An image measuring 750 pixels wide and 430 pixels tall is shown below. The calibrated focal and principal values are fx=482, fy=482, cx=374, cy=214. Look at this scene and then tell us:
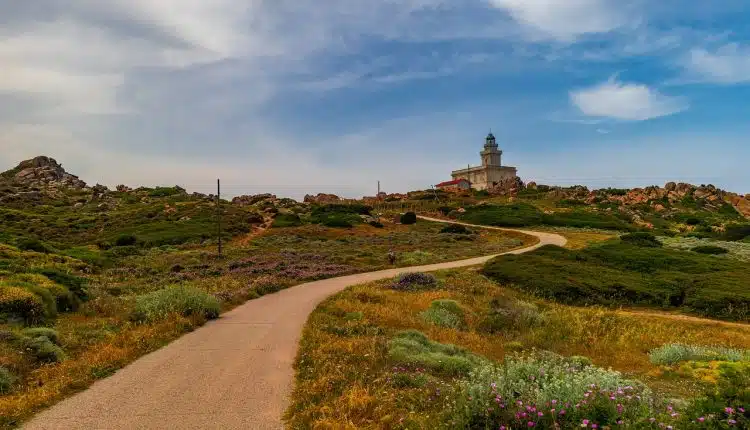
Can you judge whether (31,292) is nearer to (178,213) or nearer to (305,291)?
(305,291)

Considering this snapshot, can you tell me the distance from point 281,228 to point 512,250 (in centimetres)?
2844

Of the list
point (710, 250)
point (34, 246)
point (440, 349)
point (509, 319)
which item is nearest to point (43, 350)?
point (440, 349)

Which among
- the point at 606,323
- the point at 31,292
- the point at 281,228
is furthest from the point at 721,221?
the point at 31,292

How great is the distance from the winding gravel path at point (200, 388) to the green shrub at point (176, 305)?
1206 mm

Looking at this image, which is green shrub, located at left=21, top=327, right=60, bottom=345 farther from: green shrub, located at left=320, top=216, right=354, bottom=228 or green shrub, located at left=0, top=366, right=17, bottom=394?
green shrub, located at left=320, top=216, right=354, bottom=228

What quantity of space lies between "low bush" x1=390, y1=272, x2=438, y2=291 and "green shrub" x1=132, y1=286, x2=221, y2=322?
916 cm

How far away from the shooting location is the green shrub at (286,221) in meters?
60.0

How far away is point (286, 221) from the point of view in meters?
62.5

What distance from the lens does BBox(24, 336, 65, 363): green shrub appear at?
940 cm

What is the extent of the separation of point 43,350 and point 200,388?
4103 millimetres

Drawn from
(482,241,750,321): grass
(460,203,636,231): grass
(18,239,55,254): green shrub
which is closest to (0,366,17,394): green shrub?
(482,241,750,321): grass

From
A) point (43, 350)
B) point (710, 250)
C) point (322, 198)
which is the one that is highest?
point (322, 198)

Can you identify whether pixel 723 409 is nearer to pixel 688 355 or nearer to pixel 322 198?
pixel 688 355

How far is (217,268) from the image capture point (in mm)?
27812
